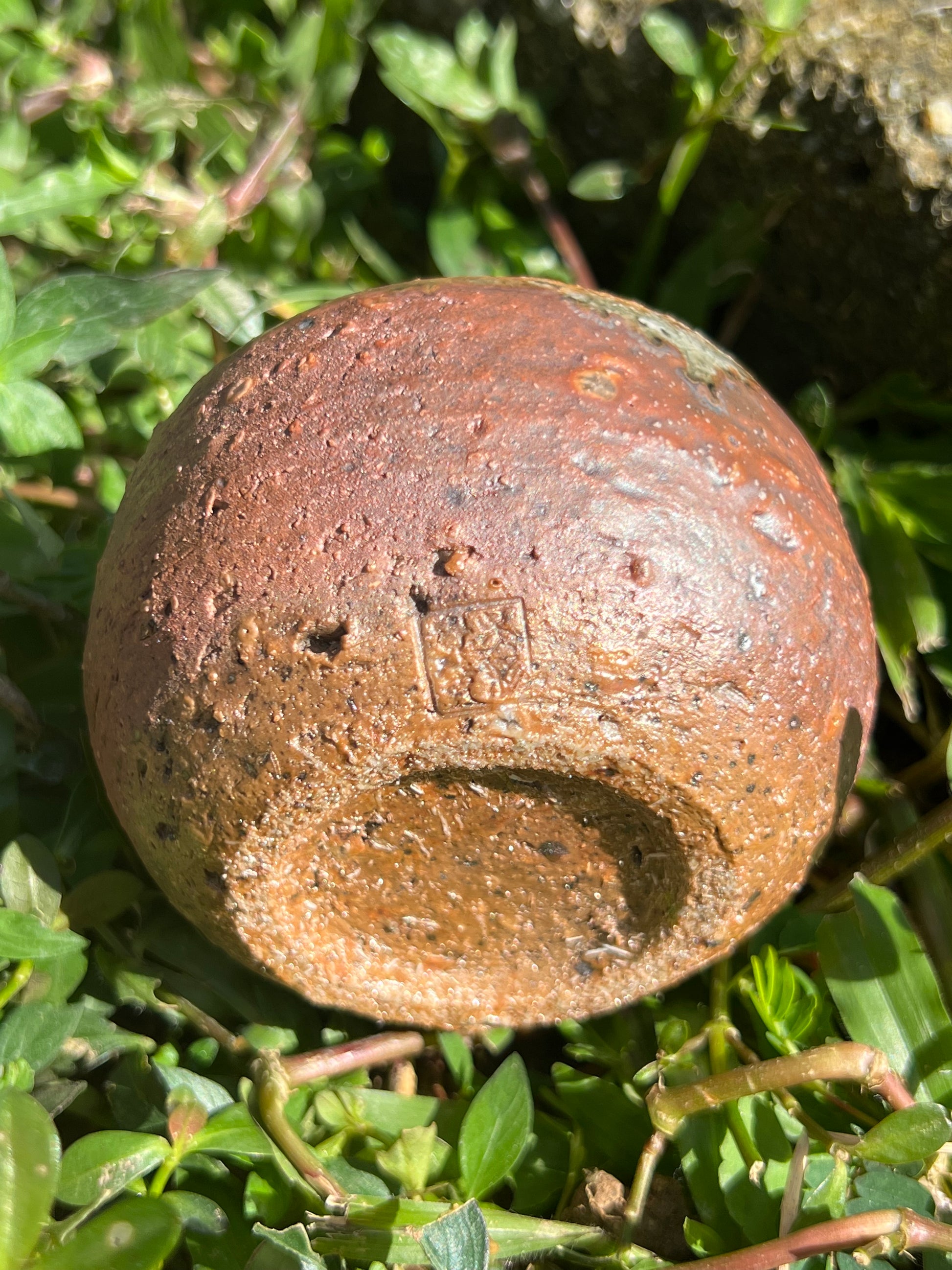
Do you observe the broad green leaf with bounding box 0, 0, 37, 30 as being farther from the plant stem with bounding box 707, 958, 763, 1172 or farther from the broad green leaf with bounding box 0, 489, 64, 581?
the plant stem with bounding box 707, 958, 763, 1172

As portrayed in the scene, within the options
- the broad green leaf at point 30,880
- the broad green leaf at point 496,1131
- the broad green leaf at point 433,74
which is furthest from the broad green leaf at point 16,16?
the broad green leaf at point 496,1131

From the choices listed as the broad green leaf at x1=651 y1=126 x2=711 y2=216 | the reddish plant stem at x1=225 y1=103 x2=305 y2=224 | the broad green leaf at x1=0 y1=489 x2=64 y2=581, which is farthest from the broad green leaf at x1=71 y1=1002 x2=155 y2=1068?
the broad green leaf at x1=651 y1=126 x2=711 y2=216

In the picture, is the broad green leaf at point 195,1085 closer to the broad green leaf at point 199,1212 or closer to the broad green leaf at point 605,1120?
the broad green leaf at point 199,1212

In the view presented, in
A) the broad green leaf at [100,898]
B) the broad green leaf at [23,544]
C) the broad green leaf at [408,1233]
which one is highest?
the broad green leaf at [23,544]

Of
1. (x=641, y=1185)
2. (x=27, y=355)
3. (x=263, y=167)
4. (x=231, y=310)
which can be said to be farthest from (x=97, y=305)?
(x=641, y=1185)

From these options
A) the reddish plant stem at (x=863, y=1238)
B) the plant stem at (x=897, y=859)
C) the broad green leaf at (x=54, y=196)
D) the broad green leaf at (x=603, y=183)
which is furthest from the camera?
the broad green leaf at (x=603, y=183)

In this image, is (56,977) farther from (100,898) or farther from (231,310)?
(231,310)
